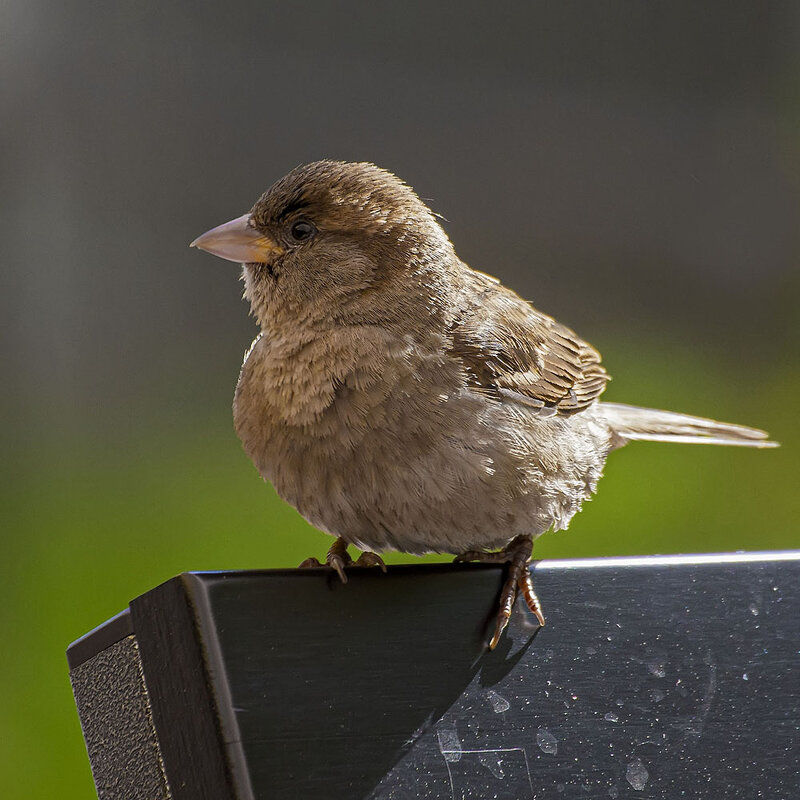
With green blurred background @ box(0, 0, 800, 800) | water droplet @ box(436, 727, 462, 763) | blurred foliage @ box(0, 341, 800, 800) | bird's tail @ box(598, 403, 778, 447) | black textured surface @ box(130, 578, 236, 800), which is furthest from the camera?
green blurred background @ box(0, 0, 800, 800)

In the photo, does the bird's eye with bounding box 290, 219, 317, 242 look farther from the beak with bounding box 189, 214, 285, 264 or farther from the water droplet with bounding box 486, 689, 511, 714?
the water droplet with bounding box 486, 689, 511, 714

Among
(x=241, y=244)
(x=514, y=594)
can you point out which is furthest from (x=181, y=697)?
(x=241, y=244)

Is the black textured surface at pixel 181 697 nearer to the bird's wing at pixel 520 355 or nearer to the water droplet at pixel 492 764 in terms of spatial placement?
the water droplet at pixel 492 764

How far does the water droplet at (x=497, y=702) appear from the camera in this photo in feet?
4.37

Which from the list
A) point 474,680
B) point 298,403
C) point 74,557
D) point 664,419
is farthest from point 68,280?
point 474,680

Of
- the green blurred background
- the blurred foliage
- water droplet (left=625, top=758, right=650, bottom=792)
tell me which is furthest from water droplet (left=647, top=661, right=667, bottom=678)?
the green blurred background

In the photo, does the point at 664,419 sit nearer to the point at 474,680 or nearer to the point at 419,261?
the point at 419,261

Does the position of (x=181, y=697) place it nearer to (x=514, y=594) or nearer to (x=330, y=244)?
(x=514, y=594)

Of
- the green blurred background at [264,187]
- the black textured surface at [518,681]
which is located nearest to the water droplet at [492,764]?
the black textured surface at [518,681]

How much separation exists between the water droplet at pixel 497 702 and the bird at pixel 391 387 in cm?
18

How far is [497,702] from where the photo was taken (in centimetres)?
133

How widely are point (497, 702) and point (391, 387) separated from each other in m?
0.57

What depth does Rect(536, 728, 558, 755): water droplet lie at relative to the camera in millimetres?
1330

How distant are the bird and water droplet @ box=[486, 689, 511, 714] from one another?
0.60 ft
